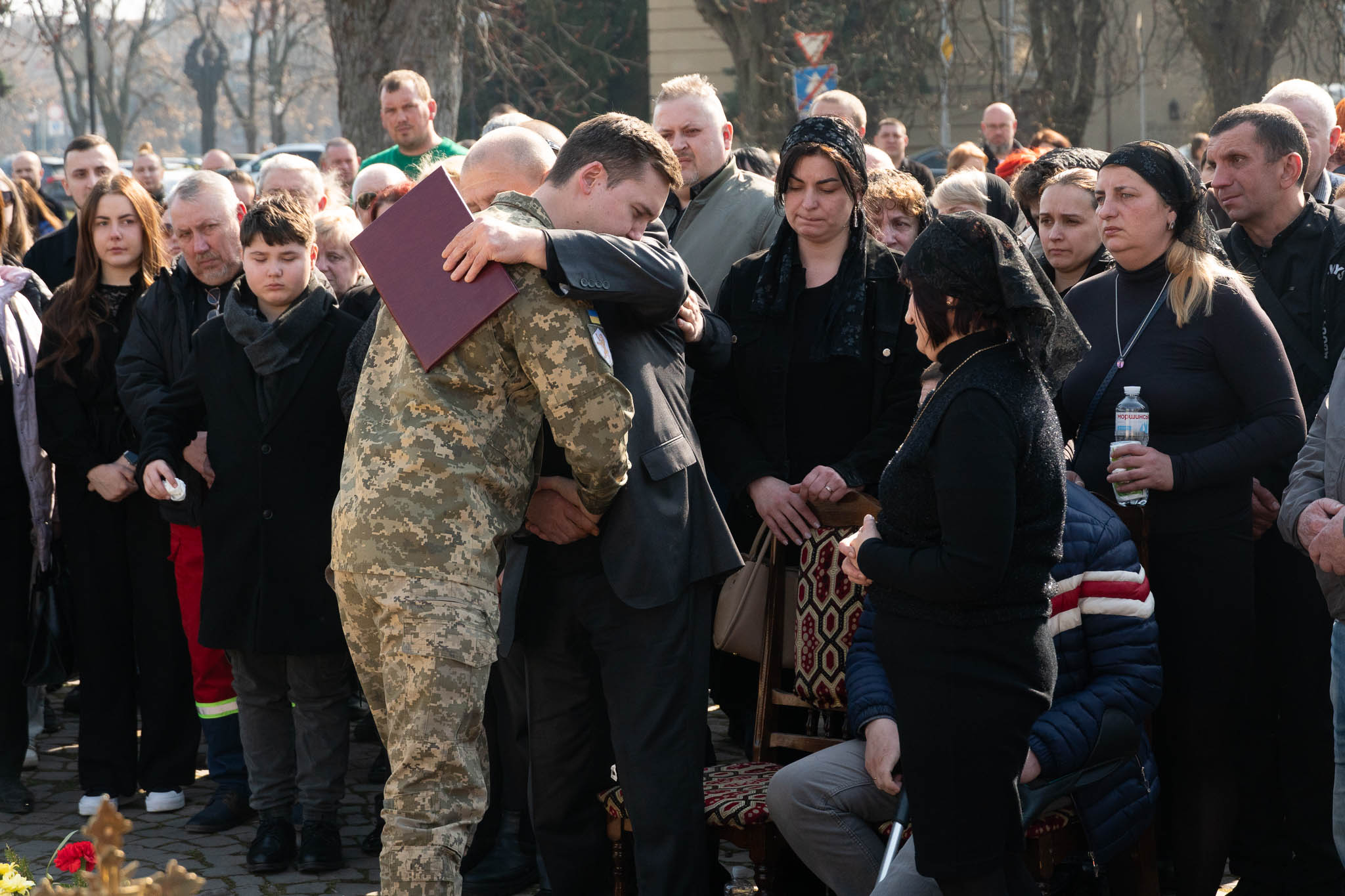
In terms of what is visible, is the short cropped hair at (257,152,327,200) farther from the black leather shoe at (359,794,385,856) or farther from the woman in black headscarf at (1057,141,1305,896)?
the woman in black headscarf at (1057,141,1305,896)

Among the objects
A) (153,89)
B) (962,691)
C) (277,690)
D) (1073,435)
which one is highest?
(153,89)

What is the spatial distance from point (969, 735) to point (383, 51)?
28.0 feet

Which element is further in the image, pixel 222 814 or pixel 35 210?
pixel 35 210

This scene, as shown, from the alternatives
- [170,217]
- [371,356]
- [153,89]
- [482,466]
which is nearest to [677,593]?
[482,466]

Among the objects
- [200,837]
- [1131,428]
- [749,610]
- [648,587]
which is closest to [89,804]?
[200,837]

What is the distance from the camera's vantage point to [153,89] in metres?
82.8

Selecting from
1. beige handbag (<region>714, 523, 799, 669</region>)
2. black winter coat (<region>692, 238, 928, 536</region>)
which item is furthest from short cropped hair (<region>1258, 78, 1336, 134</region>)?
beige handbag (<region>714, 523, 799, 669</region>)

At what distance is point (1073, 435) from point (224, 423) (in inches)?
105

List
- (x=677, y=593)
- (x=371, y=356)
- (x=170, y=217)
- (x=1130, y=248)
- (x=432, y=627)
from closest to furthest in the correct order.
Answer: (x=432, y=627) < (x=371, y=356) < (x=677, y=593) < (x=1130, y=248) < (x=170, y=217)

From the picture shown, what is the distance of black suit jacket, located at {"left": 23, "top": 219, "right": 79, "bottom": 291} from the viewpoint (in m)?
7.97

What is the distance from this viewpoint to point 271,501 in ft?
15.2

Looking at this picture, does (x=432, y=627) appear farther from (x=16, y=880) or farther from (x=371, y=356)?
(x=16, y=880)

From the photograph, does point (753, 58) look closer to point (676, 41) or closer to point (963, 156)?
point (963, 156)

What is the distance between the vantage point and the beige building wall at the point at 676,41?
2488 cm
